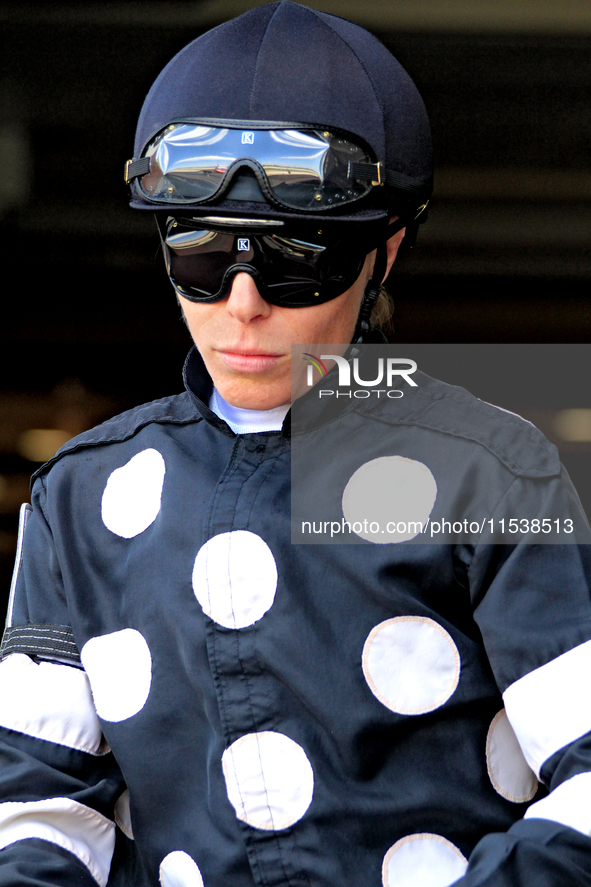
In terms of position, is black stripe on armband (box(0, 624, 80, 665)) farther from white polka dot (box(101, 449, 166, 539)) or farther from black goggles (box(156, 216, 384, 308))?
black goggles (box(156, 216, 384, 308))

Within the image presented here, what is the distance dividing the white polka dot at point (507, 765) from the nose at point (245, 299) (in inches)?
19.6

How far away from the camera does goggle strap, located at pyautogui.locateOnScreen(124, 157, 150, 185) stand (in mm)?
1092

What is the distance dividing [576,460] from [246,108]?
257 cm

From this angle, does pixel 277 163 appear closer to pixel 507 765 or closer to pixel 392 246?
pixel 392 246

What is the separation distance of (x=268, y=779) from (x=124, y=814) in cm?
26

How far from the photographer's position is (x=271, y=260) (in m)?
1.03

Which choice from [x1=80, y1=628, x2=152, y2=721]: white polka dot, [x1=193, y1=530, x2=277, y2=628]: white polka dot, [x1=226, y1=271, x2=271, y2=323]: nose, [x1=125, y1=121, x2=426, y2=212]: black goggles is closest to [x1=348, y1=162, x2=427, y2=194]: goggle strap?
[x1=125, y1=121, x2=426, y2=212]: black goggles

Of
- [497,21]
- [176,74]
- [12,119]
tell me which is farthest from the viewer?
[12,119]

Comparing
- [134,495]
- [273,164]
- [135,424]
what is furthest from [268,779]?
[273,164]

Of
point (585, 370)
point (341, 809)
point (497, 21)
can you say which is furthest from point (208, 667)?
point (585, 370)

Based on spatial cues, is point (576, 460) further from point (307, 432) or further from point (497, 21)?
point (307, 432)

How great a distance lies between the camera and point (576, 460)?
336 cm

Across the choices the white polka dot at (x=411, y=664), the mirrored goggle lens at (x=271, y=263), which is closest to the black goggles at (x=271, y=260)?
the mirrored goggle lens at (x=271, y=263)

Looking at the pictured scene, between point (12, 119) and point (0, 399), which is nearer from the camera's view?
point (12, 119)
